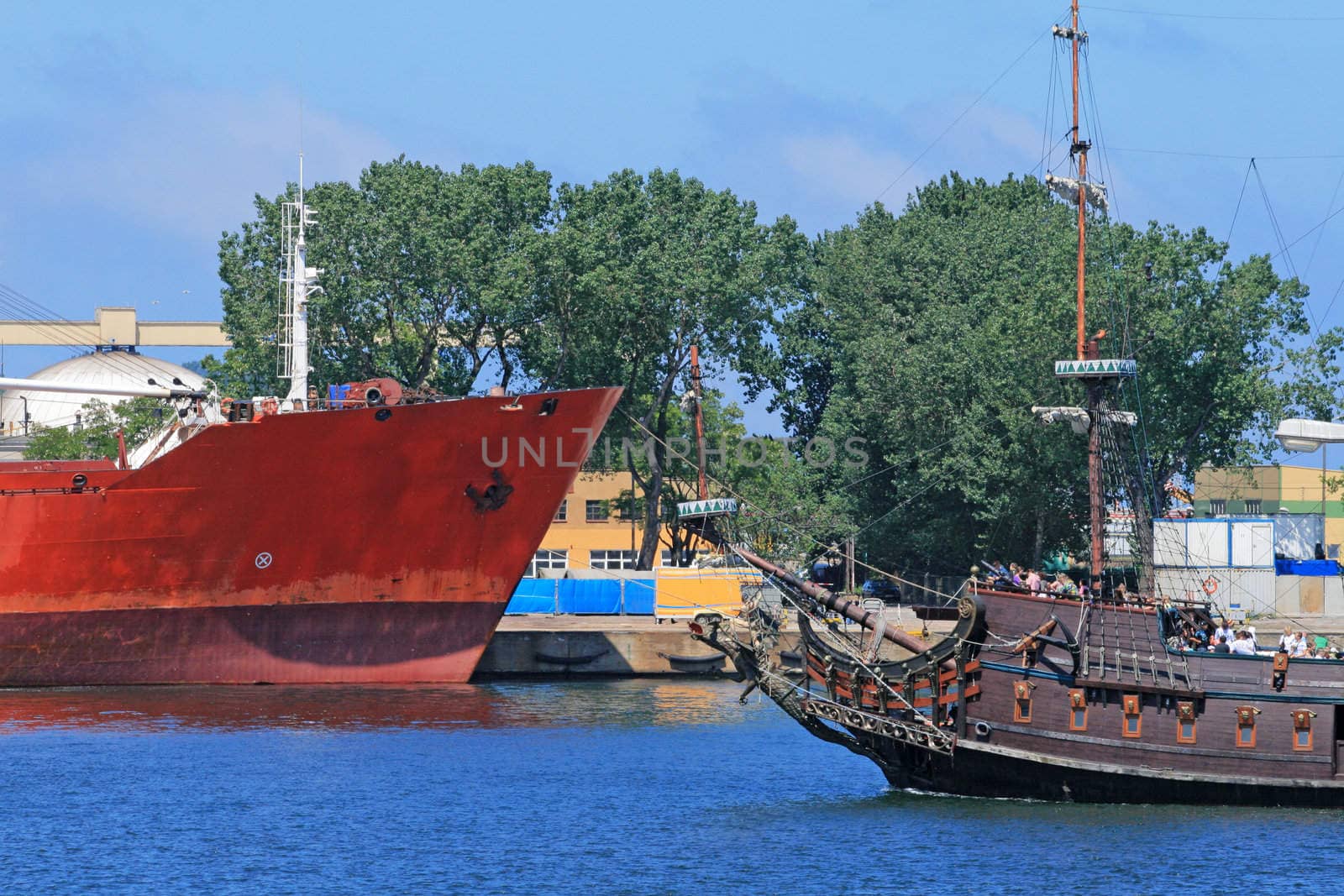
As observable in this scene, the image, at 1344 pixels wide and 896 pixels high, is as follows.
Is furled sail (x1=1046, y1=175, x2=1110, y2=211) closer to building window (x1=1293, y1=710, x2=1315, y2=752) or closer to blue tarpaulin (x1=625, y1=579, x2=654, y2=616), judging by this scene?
building window (x1=1293, y1=710, x2=1315, y2=752)

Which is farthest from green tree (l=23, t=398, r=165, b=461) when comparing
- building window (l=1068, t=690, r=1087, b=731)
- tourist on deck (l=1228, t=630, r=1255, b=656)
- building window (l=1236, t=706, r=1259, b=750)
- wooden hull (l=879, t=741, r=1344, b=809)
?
building window (l=1236, t=706, r=1259, b=750)

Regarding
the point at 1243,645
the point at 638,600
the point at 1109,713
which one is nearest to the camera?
the point at 1109,713

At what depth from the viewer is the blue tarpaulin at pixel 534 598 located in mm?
53500

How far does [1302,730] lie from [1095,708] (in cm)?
334

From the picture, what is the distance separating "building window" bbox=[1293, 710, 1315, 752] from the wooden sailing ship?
20 millimetres

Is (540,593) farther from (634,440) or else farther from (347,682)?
(634,440)

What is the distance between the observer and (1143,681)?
93.8ft

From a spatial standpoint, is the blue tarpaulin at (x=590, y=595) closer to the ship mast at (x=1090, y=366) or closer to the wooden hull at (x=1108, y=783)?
the ship mast at (x=1090, y=366)

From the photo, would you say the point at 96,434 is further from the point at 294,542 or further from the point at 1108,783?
the point at 1108,783

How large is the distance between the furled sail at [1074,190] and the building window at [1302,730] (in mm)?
11128

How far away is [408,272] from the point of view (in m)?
66.8

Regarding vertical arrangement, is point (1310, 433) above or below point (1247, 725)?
above

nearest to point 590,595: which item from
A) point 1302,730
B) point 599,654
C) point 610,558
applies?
point 599,654

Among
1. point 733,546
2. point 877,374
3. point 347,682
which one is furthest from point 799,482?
point 733,546
